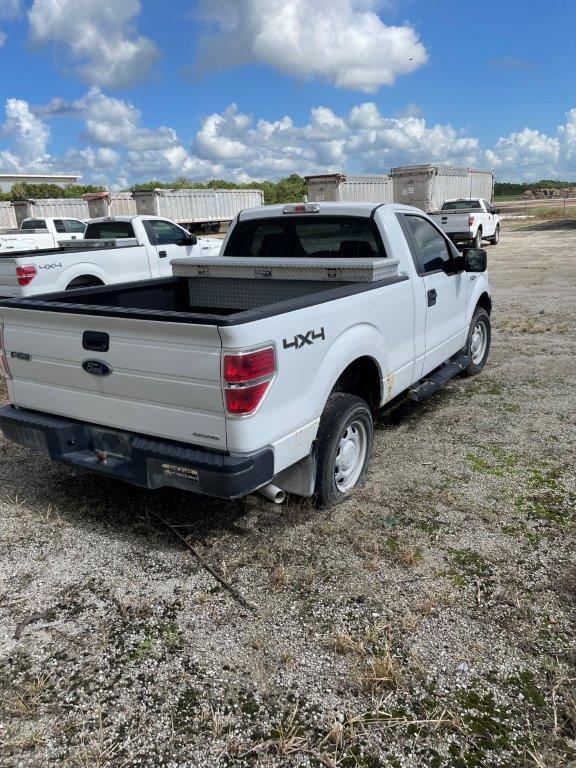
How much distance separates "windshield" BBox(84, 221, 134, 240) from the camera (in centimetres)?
1178

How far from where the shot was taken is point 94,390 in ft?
11.5

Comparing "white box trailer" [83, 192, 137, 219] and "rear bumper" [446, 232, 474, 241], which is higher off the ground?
"white box trailer" [83, 192, 137, 219]

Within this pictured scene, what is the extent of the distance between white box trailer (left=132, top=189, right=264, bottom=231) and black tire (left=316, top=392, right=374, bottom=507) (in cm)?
2942

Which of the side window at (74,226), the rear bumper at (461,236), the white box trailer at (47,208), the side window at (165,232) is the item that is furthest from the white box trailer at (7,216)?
the side window at (165,232)

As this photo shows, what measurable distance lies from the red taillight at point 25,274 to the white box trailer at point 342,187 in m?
24.5

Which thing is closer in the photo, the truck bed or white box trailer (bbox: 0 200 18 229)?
the truck bed

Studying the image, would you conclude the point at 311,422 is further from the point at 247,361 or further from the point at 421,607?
the point at 421,607

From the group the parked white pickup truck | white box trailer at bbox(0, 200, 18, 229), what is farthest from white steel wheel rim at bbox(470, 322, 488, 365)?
white box trailer at bbox(0, 200, 18, 229)

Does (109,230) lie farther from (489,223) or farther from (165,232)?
(489,223)

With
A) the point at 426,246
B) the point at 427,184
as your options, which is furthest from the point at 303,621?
the point at 427,184

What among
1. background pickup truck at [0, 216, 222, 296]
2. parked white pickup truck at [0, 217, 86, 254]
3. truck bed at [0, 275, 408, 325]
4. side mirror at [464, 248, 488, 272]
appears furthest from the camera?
parked white pickup truck at [0, 217, 86, 254]

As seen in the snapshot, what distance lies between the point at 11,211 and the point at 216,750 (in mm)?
36637

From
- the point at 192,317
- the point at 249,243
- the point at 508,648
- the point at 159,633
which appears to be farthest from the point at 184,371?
the point at 249,243

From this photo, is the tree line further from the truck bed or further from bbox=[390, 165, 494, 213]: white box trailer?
the truck bed
